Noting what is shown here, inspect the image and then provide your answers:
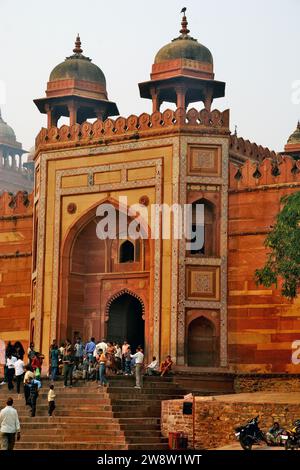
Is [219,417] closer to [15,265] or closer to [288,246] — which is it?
[288,246]

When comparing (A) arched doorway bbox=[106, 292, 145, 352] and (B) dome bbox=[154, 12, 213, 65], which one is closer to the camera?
(B) dome bbox=[154, 12, 213, 65]

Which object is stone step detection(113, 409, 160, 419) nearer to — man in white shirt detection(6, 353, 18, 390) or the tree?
man in white shirt detection(6, 353, 18, 390)

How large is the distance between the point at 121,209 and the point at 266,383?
514 cm

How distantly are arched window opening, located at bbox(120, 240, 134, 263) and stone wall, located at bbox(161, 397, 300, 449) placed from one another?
589 centimetres

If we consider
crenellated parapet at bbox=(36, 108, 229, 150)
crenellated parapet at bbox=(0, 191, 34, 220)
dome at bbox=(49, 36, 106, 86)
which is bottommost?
crenellated parapet at bbox=(0, 191, 34, 220)

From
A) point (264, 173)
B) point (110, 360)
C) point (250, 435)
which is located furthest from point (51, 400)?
point (264, 173)

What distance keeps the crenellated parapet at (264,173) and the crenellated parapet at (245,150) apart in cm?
48

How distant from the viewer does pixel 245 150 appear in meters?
27.7

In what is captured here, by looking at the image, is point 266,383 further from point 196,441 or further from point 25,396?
point 25,396

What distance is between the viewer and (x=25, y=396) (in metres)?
23.4

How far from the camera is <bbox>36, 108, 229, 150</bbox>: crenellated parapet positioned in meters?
26.8

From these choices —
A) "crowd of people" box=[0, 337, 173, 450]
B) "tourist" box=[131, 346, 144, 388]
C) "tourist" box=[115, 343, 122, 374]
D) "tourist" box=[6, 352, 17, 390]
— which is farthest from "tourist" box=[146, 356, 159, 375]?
"tourist" box=[6, 352, 17, 390]

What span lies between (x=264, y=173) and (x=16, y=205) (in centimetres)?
661

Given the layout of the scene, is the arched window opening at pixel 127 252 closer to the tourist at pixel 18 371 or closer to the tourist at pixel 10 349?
the tourist at pixel 10 349
